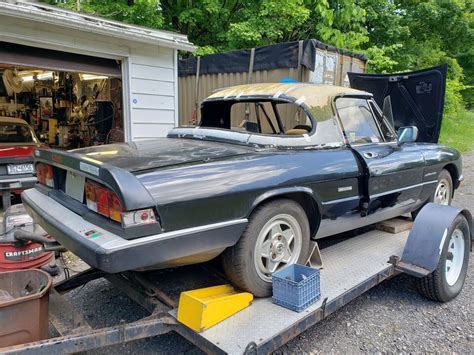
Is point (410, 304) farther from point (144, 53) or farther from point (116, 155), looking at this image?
point (144, 53)

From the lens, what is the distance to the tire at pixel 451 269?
3.30m

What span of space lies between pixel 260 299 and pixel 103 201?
4.17 ft

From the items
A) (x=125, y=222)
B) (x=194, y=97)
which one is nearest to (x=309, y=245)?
(x=125, y=222)

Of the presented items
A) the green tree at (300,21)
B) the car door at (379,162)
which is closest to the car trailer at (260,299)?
the car door at (379,162)

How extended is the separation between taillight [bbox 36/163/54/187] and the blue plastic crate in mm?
1932

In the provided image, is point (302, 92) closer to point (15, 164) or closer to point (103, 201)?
point (103, 201)

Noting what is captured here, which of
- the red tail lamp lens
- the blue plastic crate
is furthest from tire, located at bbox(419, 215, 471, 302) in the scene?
the red tail lamp lens

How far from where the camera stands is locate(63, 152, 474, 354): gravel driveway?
2.85 metres

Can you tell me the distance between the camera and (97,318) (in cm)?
325

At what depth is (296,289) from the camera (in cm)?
246

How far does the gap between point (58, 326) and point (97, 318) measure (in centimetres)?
104

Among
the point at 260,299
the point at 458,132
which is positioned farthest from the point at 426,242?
the point at 458,132

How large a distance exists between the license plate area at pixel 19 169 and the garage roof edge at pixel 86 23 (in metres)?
2.17

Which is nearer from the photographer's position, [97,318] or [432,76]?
[97,318]
